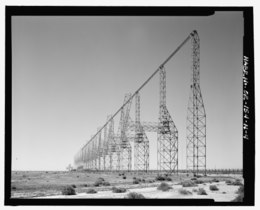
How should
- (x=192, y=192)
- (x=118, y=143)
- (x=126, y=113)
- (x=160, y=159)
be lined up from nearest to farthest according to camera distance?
(x=192, y=192) → (x=160, y=159) → (x=126, y=113) → (x=118, y=143)

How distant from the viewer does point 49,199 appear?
18547 millimetres

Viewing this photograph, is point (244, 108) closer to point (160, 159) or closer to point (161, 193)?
point (161, 193)

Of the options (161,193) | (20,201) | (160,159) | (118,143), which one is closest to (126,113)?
(118,143)

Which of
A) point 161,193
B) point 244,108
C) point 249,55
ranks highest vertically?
point 249,55

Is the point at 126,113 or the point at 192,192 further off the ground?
the point at 126,113

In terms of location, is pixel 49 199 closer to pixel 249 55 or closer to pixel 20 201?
pixel 20 201

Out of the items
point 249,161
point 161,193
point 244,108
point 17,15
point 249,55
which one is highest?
point 17,15

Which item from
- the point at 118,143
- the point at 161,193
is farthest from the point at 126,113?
the point at 161,193

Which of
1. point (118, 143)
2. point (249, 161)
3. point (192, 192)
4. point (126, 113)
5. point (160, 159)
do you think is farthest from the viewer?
point (118, 143)

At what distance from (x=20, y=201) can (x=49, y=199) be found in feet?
4.62

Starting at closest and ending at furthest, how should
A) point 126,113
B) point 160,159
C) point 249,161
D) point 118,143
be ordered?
point 249,161 → point 160,159 → point 126,113 → point 118,143

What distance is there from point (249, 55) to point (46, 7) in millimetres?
10149

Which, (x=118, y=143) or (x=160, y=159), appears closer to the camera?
(x=160, y=159)

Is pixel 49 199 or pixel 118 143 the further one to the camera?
pixel 118 143
